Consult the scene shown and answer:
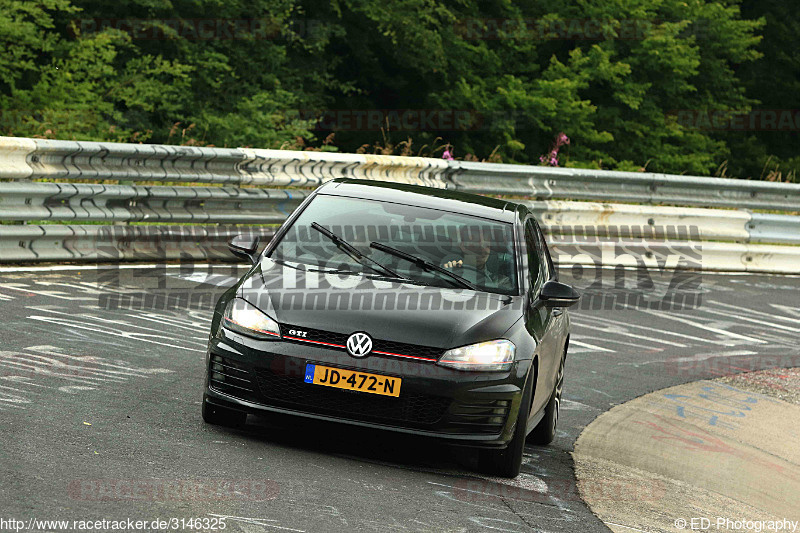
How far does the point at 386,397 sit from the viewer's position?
632 cm

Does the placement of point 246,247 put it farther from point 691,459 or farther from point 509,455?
point 691,459

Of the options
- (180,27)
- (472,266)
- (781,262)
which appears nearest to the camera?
(472,266)

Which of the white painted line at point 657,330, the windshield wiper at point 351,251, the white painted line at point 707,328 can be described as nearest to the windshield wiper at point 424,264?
the windshield wiper at point 351,251

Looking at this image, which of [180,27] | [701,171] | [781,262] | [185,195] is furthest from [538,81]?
[185,195]

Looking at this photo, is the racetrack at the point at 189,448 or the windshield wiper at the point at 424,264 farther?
the windshield wiper at the point at 424,264

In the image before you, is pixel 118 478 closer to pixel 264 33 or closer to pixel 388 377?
pixel 388 377

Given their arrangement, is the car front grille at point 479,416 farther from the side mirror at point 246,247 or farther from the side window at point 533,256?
the side mirror at point 246,247

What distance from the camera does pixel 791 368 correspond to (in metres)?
11.8

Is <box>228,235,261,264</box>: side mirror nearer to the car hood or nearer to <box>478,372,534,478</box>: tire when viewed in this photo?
the car hood

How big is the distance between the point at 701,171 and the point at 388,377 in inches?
1327

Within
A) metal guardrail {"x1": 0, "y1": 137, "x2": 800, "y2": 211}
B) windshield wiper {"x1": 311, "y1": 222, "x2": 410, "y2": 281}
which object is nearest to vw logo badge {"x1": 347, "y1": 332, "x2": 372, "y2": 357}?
windshield wiper {"x1": 311, "y1": 222, "x2": 410, "y2": 281}

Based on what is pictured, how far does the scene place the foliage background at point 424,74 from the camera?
2430 cm

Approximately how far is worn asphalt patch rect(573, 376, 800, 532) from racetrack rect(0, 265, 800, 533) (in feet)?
0.48

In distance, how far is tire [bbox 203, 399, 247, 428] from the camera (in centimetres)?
678
